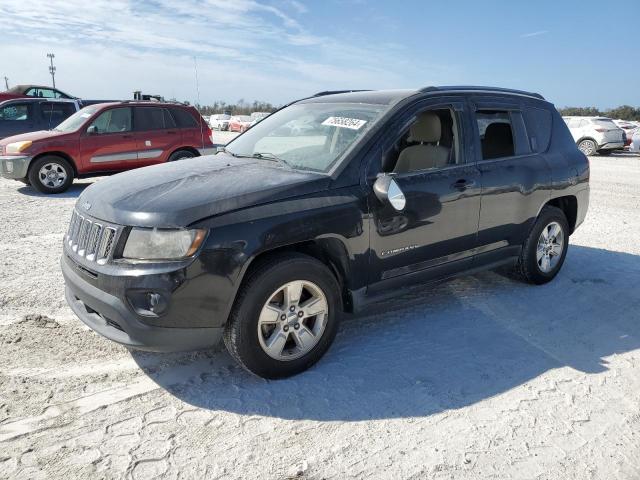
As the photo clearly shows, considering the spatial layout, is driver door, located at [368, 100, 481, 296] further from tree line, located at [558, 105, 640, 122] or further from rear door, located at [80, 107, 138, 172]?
tree line, located at [558, 105, 640, 122]

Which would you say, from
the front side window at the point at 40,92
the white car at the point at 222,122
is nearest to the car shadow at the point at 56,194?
the front side window at the point at 40,92

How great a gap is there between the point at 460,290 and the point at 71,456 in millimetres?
3476

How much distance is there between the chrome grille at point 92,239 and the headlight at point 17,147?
23.7 ft

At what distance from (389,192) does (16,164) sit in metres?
8.53

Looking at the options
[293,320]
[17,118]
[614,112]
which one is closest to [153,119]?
[17,118]

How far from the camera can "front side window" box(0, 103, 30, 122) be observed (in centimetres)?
1242

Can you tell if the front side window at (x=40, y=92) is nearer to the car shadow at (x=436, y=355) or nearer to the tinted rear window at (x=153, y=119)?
the tinted rear window at (x=153, y=119)

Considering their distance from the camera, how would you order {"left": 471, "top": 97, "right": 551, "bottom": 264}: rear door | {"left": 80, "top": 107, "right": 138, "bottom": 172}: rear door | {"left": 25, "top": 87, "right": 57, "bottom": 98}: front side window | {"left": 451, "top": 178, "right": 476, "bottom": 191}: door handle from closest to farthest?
{"left": 451, "top": 178, "right": 476, "bottom": 191}: door handle < {"left": 471, "top": 97, "right": 551, "bottom": 264}: rear door < {"left": 80, "top": 107, "right": 138, "bottom": 172}: rear door < {"left": 25, "top": 87, "right": 57, "bottom": 98}: front side window

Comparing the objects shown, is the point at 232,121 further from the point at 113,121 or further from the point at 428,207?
the point at 428,207

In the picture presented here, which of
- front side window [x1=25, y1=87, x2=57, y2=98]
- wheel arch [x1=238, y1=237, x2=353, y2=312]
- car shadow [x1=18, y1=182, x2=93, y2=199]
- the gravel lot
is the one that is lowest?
the gravel lot

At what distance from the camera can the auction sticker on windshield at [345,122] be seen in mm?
3674

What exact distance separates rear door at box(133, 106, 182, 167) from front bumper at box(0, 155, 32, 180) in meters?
1.92

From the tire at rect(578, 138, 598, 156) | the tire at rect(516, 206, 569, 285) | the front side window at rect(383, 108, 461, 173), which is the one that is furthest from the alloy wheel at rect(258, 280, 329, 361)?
the tire at rect(578, 138, 598, 156)

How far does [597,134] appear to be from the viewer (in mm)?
18641
